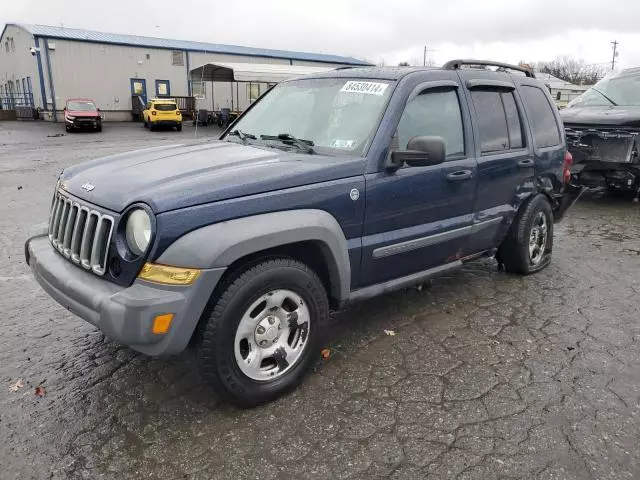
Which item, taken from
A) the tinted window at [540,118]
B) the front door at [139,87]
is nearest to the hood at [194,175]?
the tinted window at [540,118]

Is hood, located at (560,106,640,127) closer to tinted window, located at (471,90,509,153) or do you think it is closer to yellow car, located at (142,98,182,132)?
tinted window, located at (471,90,509,153)

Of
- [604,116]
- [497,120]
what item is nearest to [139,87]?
[604,116]

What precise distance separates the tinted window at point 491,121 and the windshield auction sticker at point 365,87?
92 centimetres

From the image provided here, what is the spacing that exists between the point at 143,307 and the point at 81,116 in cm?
2767

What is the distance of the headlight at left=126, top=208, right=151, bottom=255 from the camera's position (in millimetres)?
2598

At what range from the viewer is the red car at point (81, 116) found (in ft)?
87.2

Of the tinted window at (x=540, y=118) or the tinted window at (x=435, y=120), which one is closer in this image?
the tinted window at (x=435, y=120)

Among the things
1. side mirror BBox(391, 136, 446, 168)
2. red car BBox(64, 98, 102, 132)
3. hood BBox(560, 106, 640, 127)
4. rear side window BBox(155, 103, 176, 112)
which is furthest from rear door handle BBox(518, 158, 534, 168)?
rear side window BBox(155, 103, 176, 112)

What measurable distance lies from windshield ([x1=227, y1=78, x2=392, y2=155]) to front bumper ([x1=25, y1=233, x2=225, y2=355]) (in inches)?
54.2

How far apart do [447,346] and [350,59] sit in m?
50.3

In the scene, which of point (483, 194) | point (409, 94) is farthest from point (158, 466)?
point (483, 194)

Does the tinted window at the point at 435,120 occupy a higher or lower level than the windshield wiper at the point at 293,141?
higher

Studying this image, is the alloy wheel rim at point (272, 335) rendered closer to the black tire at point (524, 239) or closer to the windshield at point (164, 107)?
the black tire at point (524, 239)

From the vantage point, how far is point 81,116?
87.7ft
